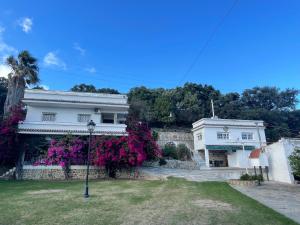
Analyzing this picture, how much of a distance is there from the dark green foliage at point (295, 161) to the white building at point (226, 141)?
36.5ft

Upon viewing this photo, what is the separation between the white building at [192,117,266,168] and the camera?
2895 centimetres

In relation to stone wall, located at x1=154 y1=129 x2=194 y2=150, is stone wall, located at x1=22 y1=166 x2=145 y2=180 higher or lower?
lower

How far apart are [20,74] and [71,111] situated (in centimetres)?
701

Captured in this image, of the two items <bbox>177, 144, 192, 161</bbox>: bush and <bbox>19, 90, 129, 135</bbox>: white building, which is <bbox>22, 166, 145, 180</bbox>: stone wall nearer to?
<bbox>19, 90, 129, 135</bbox>: white building

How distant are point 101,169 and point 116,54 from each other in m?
12.9

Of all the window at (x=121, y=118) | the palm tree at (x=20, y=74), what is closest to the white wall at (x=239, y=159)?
the window at (x=121, y=118)

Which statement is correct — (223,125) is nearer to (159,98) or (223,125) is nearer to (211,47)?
(159,98)

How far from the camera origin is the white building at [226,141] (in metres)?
29.0

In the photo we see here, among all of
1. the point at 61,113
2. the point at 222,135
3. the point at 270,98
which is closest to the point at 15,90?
the point at 61,113

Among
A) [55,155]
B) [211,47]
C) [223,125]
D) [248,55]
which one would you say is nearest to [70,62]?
[55,155]

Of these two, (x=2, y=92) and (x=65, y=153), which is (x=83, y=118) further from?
(x=2, y=92)

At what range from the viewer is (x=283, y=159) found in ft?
59.1

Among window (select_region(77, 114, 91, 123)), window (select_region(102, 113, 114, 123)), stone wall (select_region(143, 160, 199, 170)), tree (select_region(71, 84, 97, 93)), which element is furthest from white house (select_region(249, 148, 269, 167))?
tree (select_region(71, 84, 97, 93))

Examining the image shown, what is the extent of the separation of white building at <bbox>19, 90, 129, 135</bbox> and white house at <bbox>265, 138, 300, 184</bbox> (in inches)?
554
